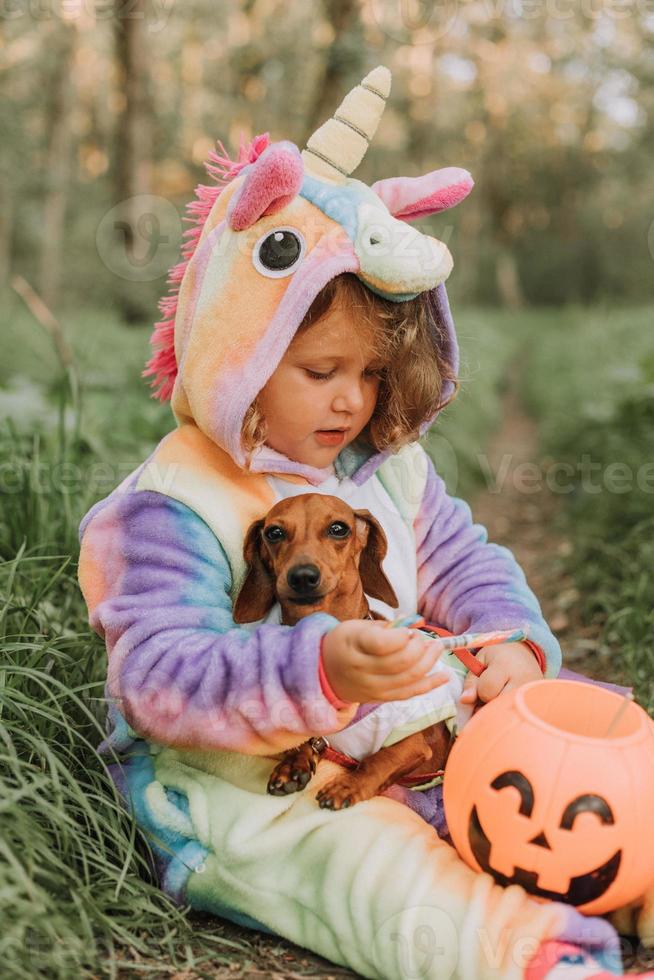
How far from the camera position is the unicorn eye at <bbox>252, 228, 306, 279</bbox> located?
1.88 meters

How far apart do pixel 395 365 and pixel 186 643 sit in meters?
0.76

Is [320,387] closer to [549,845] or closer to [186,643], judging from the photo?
[186,643]

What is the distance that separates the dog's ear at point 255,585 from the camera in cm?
191

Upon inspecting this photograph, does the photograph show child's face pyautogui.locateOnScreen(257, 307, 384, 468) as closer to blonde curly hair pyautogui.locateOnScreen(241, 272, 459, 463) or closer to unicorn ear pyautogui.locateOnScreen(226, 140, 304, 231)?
blonde curly hair pyautogui.locateOnScreen(241, 272, 459, 463)

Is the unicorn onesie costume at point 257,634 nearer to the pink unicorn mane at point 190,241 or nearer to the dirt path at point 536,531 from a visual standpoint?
the pink unicorn mane at point 190,241

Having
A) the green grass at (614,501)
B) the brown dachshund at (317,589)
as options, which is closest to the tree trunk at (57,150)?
the green grass at (614,501)

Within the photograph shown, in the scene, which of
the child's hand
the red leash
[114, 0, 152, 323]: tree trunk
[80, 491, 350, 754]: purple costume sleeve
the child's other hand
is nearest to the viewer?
the child's hand

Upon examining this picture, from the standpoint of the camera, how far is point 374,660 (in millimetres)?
1605

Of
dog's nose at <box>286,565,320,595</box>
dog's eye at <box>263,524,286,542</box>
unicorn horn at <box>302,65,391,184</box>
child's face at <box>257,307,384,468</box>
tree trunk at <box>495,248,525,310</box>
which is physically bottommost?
tree trunk at <box>495,248,525,310</box>

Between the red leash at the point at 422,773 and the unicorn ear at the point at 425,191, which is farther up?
the unicorn ear at the point at 425,191

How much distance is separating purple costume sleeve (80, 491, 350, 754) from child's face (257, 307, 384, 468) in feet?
0.90

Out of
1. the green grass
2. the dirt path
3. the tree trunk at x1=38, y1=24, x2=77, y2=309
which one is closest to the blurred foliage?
the tree trunk at x1=38, y1=24, x2=77, y2=309

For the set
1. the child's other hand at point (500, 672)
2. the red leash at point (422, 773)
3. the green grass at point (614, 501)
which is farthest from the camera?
the green grass at point (614, 501)

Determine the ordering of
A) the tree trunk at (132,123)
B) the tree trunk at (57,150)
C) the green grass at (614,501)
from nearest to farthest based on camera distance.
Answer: the green grass at (614,501), the tree trunk at (132,123), the tree trunk at (57,150)
